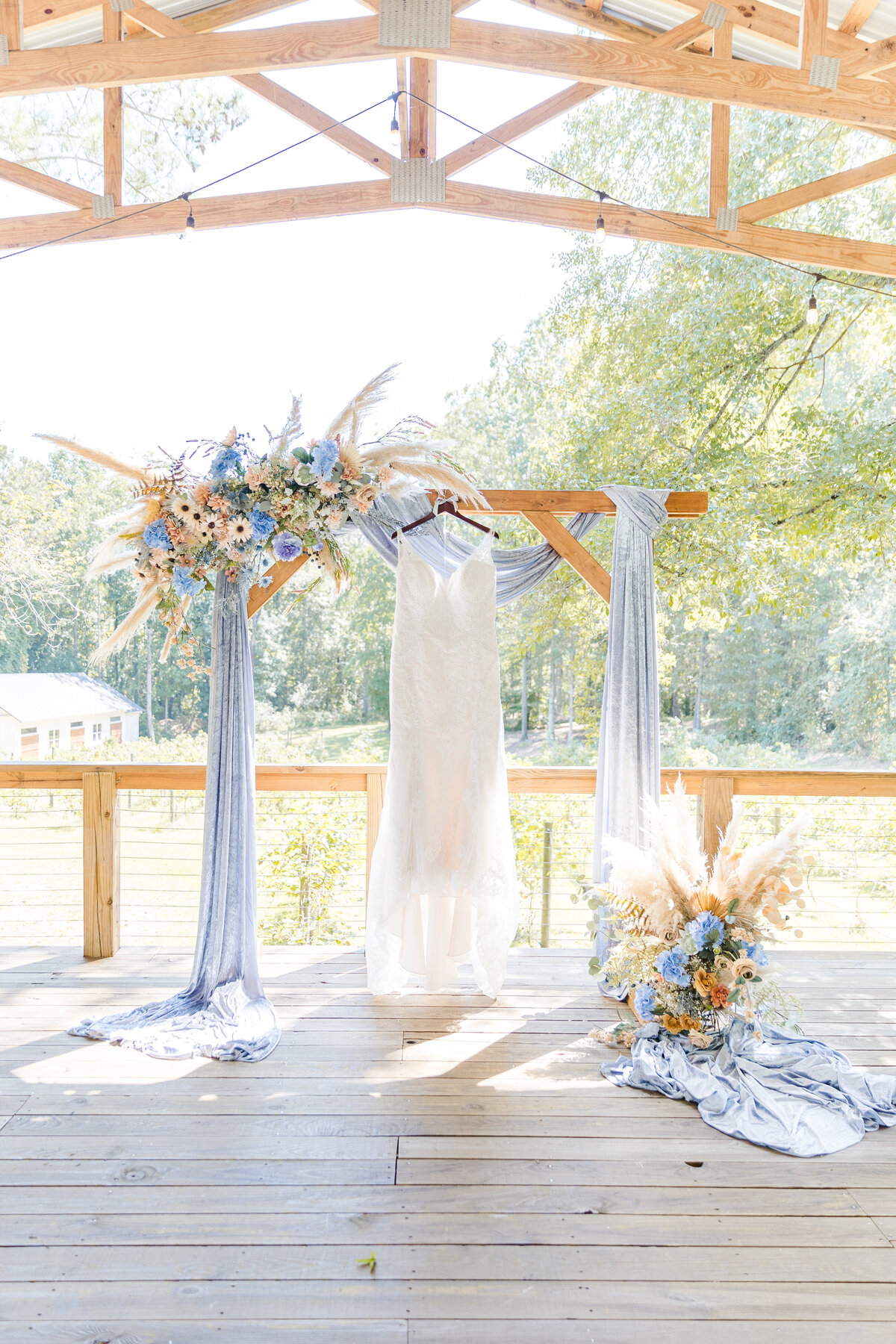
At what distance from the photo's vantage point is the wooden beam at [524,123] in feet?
12.4

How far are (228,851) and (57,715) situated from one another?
4.44m

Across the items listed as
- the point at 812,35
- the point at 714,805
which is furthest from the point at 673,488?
the point at 812,35

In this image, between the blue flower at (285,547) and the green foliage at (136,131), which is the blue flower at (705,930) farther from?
the green foliage at (136,131)

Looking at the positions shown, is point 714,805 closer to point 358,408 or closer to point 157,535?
point 358,408

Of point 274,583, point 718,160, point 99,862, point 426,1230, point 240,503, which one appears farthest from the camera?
point 718,160

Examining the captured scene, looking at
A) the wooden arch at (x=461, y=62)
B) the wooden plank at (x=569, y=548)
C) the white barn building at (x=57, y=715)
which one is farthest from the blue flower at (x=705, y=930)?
the white barn building at (x=57, y=715)

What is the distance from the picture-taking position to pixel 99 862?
12.2 feet

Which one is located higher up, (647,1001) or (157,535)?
(157,535)

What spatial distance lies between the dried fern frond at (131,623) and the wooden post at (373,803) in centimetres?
120

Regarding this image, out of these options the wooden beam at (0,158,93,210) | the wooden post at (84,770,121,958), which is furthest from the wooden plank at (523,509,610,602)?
the wooden beam at (0,158,93,210)

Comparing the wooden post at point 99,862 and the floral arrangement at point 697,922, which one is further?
the wooden post at point 99,862

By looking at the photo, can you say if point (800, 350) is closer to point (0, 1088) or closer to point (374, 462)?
point (374, 462)

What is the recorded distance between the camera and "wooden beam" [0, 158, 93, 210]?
3779 millimetres

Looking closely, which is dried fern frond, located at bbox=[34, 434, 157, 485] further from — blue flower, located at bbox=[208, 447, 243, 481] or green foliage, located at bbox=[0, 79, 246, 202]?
green foliage, located at bbox=[0, 79, 246, 202]
